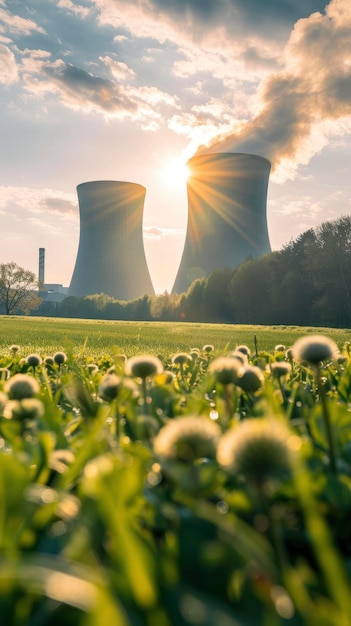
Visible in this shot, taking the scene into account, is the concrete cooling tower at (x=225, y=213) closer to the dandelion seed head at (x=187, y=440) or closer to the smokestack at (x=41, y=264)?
the dandelion seed head at (x=187, y=440)

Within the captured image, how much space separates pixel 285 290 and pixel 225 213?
5350 millimetres

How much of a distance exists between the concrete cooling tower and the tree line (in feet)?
5.14

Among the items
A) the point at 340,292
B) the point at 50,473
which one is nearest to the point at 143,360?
the point at 50,473

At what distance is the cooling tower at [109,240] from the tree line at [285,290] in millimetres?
2491

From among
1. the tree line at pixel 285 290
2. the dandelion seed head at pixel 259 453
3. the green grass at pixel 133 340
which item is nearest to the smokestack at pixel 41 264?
the tree line at pixel 285 290

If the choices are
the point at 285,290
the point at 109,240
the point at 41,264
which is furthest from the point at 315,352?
the point at 41,264

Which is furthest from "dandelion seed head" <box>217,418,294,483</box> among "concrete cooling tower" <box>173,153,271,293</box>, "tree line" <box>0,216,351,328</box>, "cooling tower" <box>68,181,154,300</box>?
"cooling tower" <box>68,181,154,300</box>

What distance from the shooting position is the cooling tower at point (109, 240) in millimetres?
26312

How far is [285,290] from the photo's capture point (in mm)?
20516

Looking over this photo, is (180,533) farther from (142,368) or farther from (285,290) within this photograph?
(285,290)

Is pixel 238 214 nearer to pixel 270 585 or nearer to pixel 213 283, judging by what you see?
pixel 213 283

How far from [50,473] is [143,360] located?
11cm

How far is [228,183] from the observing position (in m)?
23.9

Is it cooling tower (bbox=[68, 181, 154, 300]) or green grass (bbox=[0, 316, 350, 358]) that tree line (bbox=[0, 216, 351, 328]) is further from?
green grass (bbox=[0, 316, 350, 358])
